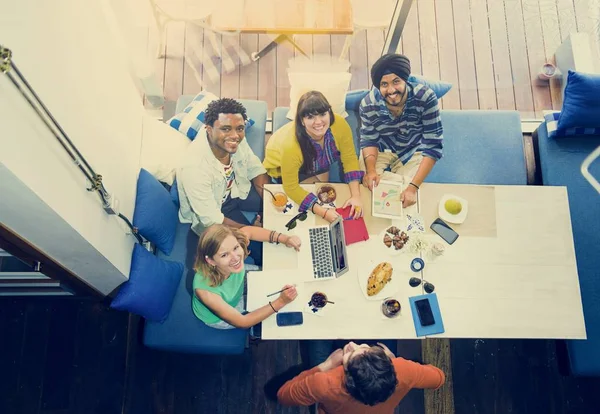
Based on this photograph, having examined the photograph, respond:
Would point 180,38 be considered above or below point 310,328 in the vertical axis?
above

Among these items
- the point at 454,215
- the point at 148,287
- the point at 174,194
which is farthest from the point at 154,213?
the point at 454,215

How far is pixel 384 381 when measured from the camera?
2.04 m

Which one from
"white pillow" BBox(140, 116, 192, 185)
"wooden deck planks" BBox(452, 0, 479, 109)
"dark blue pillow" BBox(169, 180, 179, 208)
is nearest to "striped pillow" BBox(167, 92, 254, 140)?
"white pillow" BBox(140, 116, 192, 185)

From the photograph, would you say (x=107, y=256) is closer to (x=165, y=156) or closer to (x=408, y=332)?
(x=165, y=156)

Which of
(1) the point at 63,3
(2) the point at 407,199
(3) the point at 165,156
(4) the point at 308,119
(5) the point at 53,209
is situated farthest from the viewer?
(3) the point at 165,156

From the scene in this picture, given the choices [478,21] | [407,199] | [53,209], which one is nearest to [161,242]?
[53,209]

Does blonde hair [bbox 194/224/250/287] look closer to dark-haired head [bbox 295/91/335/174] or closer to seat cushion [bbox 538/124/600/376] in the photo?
dark-haired head [bbox 295/91/335/174]

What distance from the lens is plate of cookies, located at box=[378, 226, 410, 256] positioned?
244 cm

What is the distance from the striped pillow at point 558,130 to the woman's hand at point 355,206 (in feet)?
4.32

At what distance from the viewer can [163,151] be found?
2.72 m

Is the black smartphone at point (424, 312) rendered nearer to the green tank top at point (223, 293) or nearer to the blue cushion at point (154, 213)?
the green tank top at point (223, 293)

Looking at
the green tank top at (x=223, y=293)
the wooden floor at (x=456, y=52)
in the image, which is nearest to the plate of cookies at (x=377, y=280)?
the green tank top at (x=223, y=293)

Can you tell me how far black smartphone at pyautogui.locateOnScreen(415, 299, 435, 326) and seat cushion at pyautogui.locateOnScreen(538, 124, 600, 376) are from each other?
862 millimetres

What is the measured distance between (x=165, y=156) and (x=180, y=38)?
4.55ft
